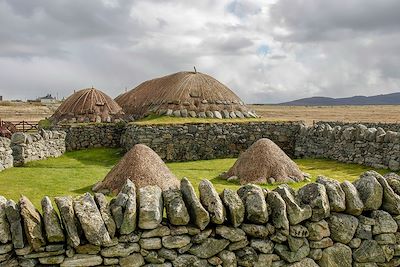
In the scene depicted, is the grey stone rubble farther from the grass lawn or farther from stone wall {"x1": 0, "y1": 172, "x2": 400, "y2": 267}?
stone wall {"x1": 0, "y1": 172, "x2": 400, "y2": 267}

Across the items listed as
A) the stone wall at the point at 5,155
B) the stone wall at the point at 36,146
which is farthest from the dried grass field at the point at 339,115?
the stone wall at the point at 5,155

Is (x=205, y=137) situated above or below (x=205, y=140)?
above

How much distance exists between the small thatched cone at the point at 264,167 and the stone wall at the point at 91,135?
16.1m

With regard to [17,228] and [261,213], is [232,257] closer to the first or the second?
[261,213]

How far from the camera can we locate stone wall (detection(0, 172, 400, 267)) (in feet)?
19.5

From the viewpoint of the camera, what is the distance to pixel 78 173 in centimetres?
1834

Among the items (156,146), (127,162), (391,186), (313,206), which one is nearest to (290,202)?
(313,206)

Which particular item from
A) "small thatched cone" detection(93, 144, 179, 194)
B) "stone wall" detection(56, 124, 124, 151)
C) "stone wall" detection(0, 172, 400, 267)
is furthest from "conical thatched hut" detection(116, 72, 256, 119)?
"stone wall" detection(0, 172, 400, 267)

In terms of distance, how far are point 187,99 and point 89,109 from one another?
803cm

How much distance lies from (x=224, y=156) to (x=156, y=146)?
Answer: 4603mm

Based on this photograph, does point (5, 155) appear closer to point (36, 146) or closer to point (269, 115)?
point (36, 146)

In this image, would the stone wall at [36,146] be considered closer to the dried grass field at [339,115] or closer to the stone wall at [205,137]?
the stone wall at [205,137]

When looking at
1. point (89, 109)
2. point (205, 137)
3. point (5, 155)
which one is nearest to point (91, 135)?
point (89, 109)

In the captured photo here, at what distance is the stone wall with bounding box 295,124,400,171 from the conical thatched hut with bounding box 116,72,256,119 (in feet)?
24.1
